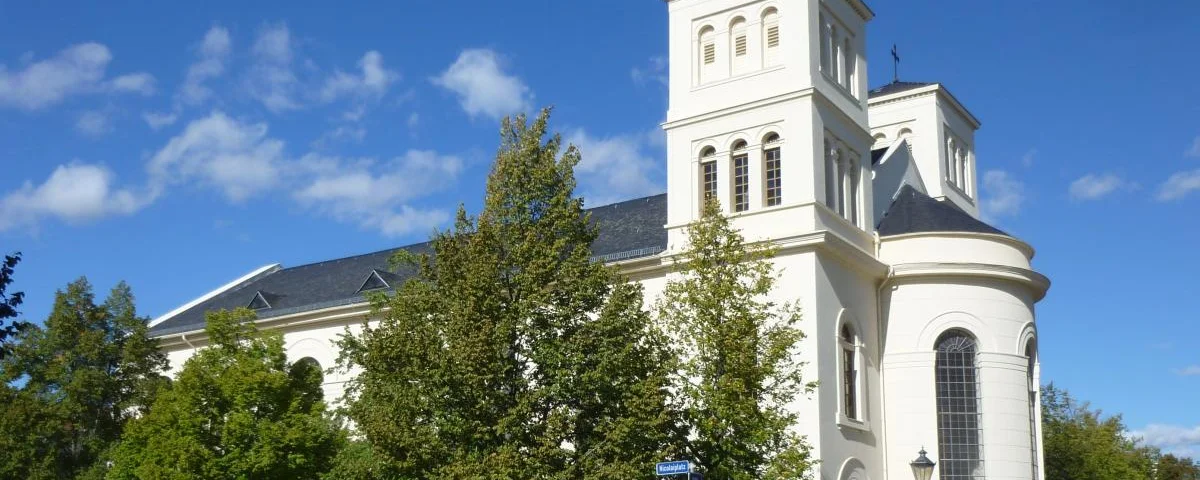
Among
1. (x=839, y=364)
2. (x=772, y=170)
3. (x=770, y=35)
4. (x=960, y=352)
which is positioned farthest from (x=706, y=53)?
(x=960, y=352)

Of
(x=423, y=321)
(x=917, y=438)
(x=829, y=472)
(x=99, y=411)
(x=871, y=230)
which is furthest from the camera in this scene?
(x=99, y=411)

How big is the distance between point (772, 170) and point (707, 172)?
71.1 inches

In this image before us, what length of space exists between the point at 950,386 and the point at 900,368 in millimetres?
1273

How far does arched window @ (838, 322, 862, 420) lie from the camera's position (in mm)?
28797

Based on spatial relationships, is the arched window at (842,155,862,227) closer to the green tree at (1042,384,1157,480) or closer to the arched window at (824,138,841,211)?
the arched window at (824,138,841,211)

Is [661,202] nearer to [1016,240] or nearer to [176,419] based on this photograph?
[1016,240]

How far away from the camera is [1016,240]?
3120 cm

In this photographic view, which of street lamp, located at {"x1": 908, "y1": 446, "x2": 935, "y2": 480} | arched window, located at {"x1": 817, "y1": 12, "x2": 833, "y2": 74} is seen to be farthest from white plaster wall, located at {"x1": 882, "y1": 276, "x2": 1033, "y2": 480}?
street lamp, located at {"x1": 908, "y1": 446, "x2": 935, "y2": 480}

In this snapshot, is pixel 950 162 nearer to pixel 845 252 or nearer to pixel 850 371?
pixel 845 252

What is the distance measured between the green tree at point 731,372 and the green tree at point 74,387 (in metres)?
18.0

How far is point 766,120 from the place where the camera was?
30.0 metres

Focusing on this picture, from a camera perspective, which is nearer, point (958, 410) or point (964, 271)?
point (958, 410)

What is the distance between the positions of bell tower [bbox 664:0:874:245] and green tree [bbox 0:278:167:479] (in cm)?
1625

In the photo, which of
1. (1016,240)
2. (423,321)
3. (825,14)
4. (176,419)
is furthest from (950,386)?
(176,419)
